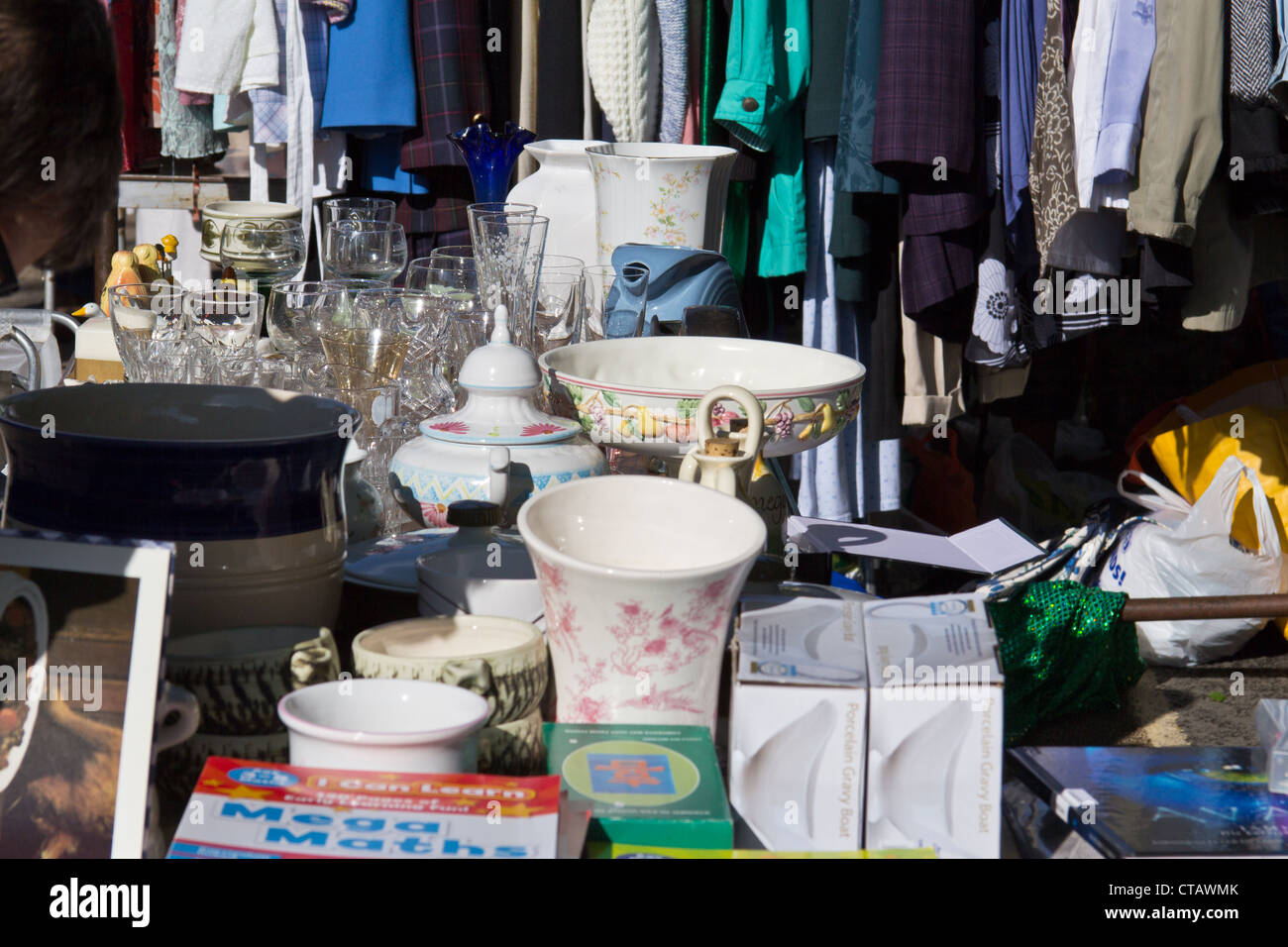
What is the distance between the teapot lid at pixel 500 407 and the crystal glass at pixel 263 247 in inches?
29.5

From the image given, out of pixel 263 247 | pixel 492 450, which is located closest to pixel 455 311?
pixel 492 450

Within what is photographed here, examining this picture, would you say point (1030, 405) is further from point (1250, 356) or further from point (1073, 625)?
point (1073, 625)

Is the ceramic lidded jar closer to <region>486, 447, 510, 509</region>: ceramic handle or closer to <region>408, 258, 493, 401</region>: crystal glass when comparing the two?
<region>486, 447, 510, 509</region>: ceramic handle

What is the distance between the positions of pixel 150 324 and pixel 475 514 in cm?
50

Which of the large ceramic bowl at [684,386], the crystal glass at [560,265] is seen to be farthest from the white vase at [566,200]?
the large ceramic bowl at [684,386]

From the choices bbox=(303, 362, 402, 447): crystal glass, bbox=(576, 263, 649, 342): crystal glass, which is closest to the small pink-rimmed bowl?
bbox=(303, 362, 402, 447): crystal glass

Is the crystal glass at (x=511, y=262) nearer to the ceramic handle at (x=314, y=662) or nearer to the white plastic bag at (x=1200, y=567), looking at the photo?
the ceramic handle at (x=314, y=662)

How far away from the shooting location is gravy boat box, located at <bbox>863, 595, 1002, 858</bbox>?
693 millimetres

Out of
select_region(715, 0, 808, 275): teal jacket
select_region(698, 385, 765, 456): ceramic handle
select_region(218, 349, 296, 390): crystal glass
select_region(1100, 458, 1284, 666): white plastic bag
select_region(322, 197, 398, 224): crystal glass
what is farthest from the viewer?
select_region(715, 0, 808, 275): teal jacket

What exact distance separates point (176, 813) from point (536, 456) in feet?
1.47

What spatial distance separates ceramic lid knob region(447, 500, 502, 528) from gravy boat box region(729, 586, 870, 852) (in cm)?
32

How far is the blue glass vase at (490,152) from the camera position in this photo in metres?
1.86

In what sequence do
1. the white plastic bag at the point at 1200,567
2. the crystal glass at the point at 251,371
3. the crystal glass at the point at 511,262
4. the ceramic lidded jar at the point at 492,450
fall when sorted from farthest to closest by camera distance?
1. the white plastic bag at the point at 1200,567
2. the crystal glass at the point at 511,262
3. the crystal glass at the point at 251,371
4. the ceramic lidded jar at the point at 492,450
